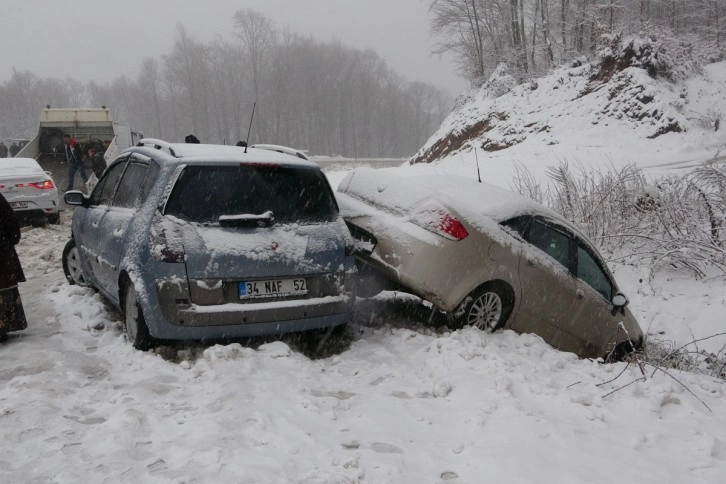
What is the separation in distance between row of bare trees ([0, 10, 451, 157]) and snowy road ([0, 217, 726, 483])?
6994cm

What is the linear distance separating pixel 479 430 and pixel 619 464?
77 cm

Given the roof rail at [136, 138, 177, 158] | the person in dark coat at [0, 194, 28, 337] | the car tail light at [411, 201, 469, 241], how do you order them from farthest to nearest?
the car tail light at [411, 201, 469, 241]
the person in dark coat at [0, 194, 28, 337]
the roof rail at [136, 138, 177, 158]

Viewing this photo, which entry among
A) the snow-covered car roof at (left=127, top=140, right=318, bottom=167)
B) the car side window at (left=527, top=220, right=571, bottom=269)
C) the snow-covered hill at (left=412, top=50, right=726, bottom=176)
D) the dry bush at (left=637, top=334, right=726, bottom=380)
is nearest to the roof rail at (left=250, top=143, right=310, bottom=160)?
the snow-covered car roof at (left=127, top=140, right=318, bottom=167)

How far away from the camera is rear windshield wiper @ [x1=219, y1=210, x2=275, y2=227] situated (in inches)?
166

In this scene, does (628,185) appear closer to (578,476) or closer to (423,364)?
(423,364)

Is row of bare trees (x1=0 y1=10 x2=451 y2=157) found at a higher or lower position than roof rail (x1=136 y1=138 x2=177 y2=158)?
higher

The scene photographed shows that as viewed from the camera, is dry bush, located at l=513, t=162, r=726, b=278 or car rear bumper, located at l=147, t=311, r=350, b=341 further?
dry bush, located at l=513, t=162, r=726, b=278

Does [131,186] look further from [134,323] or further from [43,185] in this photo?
[43,185]

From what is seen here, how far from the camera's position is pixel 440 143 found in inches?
1081

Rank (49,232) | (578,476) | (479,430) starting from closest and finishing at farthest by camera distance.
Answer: (578,476) < (479,430) < (49,232)

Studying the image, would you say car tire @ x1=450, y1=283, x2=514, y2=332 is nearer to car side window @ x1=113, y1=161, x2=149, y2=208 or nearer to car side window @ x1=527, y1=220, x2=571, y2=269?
car side window @ x1=527, y1=220, x2=571, y2=269

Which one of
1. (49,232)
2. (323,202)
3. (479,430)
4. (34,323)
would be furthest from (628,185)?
(49,232)

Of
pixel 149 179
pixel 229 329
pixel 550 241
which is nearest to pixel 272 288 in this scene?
pixel 229 329

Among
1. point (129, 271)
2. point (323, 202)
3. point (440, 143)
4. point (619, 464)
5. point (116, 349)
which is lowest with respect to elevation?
point (619, 464)
